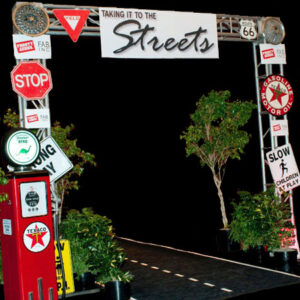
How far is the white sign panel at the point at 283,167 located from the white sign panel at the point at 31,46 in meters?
3.79

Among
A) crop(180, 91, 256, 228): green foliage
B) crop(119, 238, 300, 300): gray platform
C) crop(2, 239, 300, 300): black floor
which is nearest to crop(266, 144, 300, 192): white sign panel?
crop(180, 91, 256, 228): green foliage

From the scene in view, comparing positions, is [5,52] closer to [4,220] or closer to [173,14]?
[173,14]

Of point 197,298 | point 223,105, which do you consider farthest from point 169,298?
point 223,105

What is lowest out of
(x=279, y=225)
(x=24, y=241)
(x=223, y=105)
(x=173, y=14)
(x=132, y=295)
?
(x=132, y=295)

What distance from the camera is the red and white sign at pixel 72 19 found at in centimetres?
638

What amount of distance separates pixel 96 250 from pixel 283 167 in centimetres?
357

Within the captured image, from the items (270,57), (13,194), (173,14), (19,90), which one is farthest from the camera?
(270,57)

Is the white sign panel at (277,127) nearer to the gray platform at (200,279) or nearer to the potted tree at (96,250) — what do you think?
the gray platform at (200,279)

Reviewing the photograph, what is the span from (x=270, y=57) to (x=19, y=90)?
404 centimetres

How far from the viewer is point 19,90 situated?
19.8ft

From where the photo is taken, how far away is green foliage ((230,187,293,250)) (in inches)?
281

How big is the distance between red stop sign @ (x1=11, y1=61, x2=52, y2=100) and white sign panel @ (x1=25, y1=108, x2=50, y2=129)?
0.19 metres

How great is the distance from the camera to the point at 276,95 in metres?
7.66

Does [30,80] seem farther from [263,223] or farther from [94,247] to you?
[263,223]
